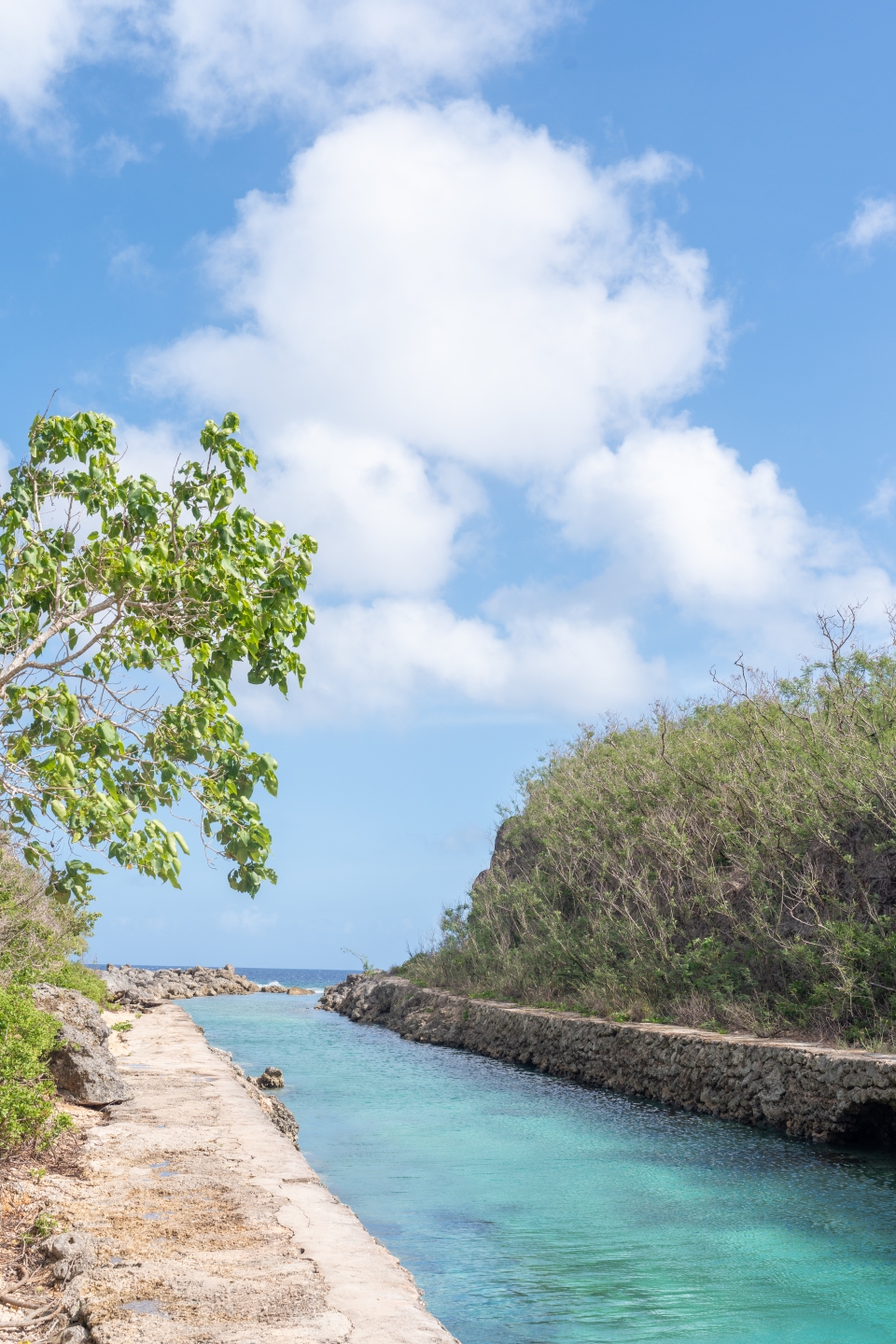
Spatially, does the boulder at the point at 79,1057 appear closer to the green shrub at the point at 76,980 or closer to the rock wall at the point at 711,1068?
the green shrub at the point at 76,980

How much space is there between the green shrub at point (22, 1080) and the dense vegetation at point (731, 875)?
422 inches

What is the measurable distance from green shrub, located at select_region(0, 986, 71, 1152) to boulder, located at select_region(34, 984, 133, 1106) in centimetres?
106

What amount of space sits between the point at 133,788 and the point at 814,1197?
329 inches

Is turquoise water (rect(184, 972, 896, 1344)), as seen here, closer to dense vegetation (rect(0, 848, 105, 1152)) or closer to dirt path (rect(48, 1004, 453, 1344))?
dirt path (rect(48, 1004, 453, 1344))

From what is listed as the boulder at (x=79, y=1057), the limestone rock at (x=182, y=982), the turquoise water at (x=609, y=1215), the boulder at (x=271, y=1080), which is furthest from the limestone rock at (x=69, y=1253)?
the limestone rock at (x=182, y=982)

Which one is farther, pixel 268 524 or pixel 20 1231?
pixel 268 524

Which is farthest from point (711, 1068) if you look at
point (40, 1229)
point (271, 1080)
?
point (40, 1229)

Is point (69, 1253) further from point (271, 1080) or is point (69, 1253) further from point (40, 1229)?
point (271, 1080)

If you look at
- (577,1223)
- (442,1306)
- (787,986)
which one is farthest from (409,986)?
(442,1306)

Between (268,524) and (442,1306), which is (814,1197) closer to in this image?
(442,1306)

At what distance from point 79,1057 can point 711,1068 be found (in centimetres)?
981

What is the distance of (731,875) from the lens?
66.8 feet

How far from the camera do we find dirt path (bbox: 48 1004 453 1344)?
4.70m

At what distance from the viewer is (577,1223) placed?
953 cm
